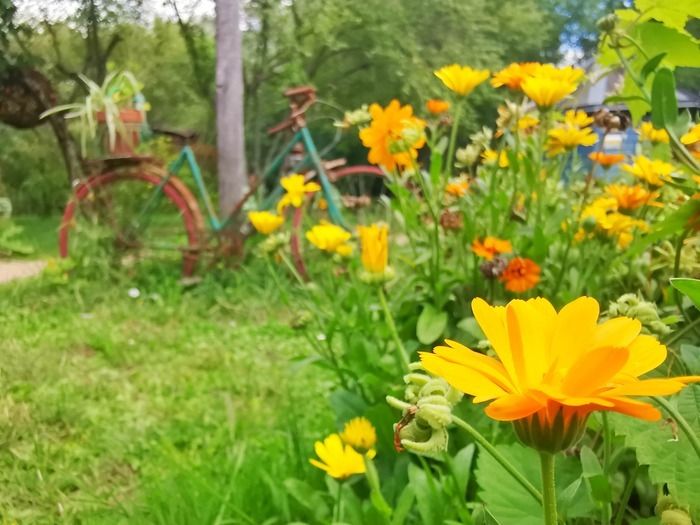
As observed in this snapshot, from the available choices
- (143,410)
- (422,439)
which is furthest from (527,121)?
(143,410)

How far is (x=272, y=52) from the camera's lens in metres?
3.13

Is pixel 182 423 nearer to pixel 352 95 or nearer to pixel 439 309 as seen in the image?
pixel 439 309

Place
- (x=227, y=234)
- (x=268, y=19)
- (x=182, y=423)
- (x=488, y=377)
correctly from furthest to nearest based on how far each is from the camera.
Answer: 1. (x=268, y=19)
2. (x=227, y=234)
3. (x=182, y=423)
4. (x=488, y=377)

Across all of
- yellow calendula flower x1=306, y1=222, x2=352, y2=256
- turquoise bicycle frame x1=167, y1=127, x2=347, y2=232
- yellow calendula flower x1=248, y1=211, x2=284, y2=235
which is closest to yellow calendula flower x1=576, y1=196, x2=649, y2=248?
yellow calendula flower x1=306, y1=222, x2=352, y2=256

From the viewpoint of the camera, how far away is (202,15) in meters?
2.21

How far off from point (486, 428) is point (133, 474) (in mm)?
473

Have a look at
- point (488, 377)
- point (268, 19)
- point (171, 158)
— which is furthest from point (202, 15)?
point (488, 377)

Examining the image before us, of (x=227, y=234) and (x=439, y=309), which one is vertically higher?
(x=439, y=309)

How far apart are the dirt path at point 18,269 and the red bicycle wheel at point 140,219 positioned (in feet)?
2.05

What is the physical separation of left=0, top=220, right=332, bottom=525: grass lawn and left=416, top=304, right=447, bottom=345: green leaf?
13 centimetres

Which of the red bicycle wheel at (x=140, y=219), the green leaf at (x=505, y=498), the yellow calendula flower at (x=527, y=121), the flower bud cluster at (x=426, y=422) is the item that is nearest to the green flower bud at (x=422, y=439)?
the flower bud cluster at (x=426, y=422)

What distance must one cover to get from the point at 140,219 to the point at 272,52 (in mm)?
1484

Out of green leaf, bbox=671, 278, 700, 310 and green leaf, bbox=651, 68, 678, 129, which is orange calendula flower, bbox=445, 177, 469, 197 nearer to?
green leaf, bbox=651, 68, 678, 129

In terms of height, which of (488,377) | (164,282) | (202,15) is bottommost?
(164,282)
